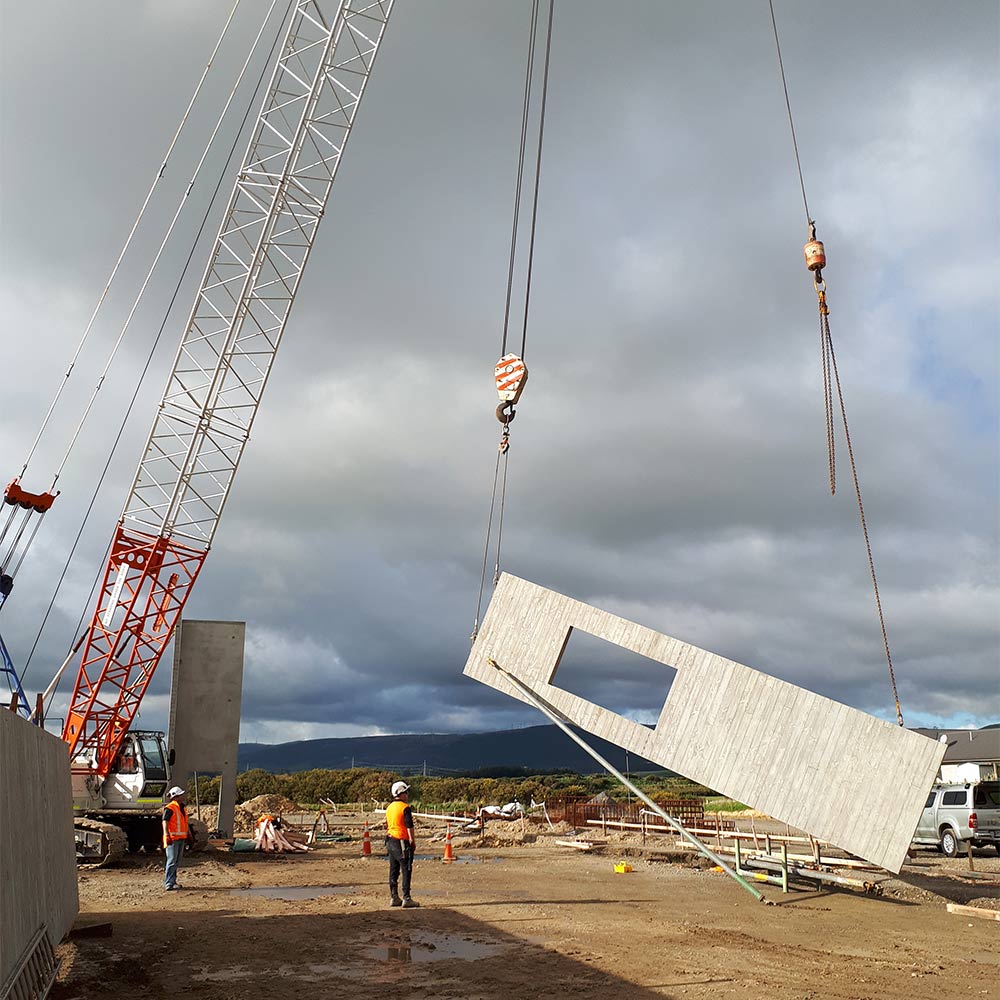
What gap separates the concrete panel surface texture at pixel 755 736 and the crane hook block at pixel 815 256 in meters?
6.35

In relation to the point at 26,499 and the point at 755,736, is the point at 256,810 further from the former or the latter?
the point at 755,736

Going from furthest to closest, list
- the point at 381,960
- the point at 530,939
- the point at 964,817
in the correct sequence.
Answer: the point at 964,817
the point at 530,939
the point at 381,960

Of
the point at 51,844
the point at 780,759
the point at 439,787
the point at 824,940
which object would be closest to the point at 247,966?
the point at 51,844

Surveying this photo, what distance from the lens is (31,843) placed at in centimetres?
805

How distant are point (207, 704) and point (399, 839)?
50.3 ft

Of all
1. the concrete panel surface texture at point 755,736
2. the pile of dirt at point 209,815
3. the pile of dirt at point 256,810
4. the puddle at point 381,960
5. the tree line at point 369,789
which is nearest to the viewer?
the puddle at point 381,960

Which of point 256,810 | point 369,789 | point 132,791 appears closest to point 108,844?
point 132,791

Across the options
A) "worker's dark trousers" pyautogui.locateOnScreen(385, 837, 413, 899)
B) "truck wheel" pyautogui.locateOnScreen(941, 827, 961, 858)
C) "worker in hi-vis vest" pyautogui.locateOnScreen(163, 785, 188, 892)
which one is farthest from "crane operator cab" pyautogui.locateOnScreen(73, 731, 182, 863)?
"truck wheel" pyautogui.locateOnScreen(941, 827, 961, 858)

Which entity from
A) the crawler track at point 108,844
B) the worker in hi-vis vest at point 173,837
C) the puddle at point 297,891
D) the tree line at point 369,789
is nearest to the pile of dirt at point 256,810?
the crawler track at point 108,844

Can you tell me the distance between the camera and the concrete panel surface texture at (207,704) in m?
25.7

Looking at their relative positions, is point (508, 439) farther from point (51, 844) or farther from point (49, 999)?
point (49, 999)

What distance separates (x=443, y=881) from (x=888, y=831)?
727cm

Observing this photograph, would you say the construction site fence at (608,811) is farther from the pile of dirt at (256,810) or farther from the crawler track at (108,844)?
the crawler track at (108,844)

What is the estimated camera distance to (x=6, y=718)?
7180 millimetres
